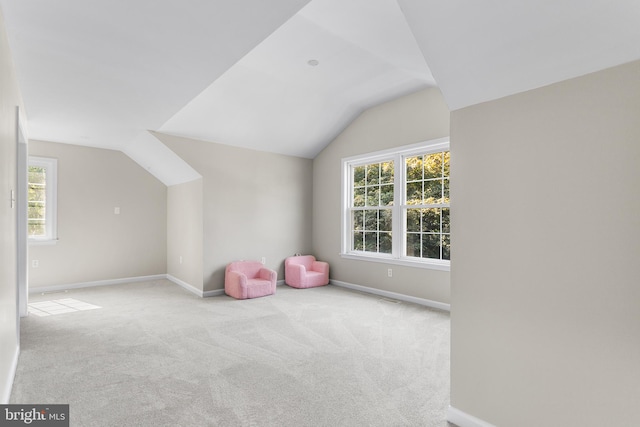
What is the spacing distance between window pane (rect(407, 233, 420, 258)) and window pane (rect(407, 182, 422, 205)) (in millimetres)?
492

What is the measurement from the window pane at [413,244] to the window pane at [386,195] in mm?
642

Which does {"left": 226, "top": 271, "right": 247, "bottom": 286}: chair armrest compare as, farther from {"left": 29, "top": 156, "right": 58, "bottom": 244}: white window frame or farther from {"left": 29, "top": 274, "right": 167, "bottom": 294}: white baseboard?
{"left": 29, "top": 156, "right": 58, "bottom": 244}: white window frame

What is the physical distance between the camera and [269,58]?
3.79 metres

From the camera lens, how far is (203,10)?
1981 mm

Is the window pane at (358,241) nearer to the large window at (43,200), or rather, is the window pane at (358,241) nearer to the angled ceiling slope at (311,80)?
the angled ceiling slope at (311,80)

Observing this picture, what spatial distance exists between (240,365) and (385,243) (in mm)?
3277

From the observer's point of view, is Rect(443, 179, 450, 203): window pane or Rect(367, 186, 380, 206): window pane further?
Rect(367, 186, 380, 206): window pane

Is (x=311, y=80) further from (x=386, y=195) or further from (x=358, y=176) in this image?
(x=386, y=195)

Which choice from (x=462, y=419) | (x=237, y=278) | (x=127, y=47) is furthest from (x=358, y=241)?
(x=127, y=47)

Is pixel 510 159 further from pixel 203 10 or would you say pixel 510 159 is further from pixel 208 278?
pixel 208 278

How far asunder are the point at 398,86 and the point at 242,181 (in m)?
2.93

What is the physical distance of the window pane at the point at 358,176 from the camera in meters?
5.86

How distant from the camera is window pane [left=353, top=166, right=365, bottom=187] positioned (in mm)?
A: 5859

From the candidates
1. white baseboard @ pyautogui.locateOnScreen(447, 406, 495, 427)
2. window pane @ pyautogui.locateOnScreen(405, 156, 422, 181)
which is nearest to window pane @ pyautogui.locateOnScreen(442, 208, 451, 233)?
window pane @ pyautogui.locateOnScreen(405, 156, 422, 181)
